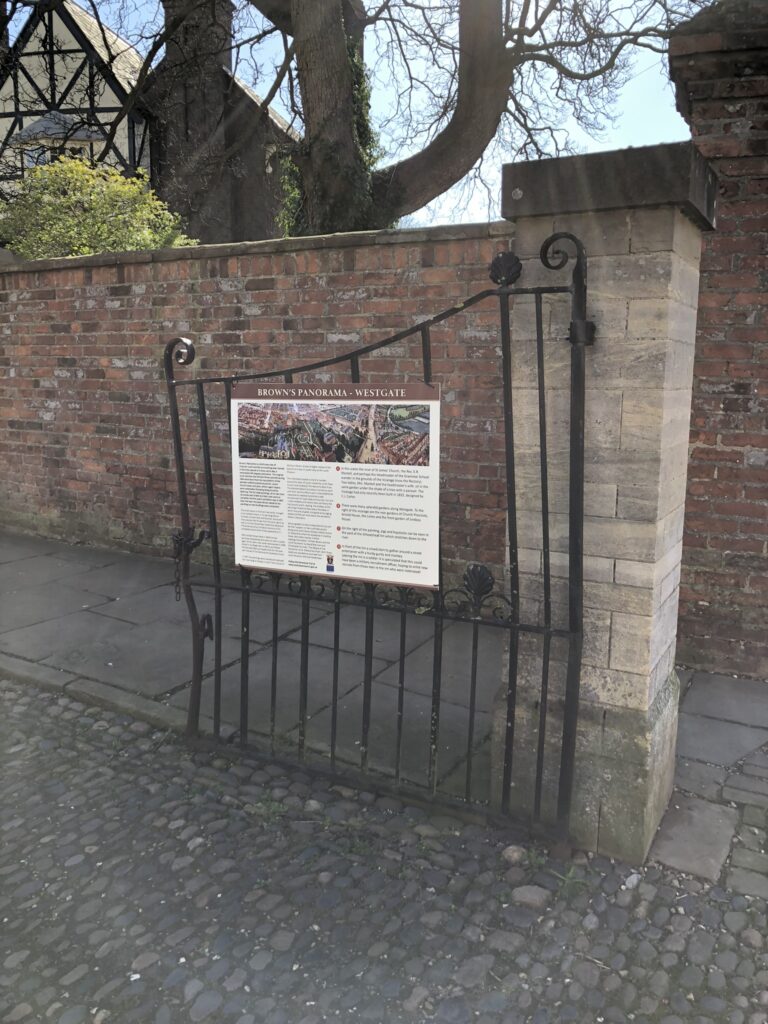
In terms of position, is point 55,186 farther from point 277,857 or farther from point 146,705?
point 277,857

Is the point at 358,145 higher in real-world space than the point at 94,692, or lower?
higher

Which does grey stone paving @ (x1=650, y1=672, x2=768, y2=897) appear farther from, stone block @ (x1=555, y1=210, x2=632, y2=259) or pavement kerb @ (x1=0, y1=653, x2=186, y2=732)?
pavement kerb @ (x1=0, y1=653, x2=186, y2=732)

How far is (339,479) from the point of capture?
292cm

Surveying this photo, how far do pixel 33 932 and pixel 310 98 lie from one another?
8.65 m

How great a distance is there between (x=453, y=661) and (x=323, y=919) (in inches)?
80.4

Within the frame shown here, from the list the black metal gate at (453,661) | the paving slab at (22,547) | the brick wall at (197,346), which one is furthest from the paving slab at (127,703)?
the paving slab at (22,547)

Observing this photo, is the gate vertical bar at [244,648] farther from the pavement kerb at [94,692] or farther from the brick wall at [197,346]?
the brick wall at [197,346]

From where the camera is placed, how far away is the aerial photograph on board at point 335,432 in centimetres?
276

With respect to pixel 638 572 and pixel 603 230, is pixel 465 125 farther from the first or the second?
pixel 638 572

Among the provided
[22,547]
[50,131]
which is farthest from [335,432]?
[50,131]

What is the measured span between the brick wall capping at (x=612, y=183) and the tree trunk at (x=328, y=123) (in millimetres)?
6470

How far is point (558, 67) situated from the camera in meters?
11.0

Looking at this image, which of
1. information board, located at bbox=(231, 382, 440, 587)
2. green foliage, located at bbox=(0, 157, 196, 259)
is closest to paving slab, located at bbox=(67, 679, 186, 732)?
information board, located at bbox=(231, 382, 440, 587)

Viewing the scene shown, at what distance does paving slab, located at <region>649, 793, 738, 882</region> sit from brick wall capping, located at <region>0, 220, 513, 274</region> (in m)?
2.98
